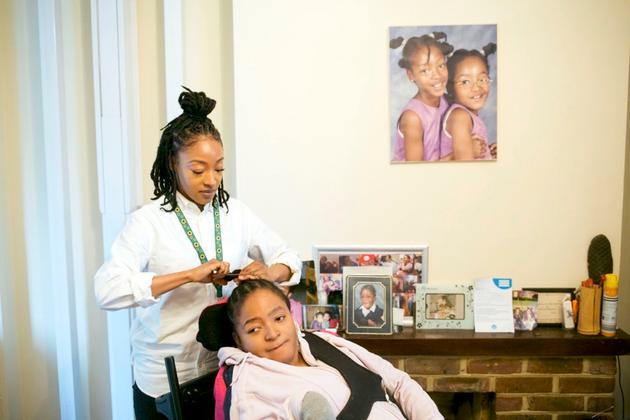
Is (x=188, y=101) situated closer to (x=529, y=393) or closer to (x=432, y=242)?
(x=432, y=242)

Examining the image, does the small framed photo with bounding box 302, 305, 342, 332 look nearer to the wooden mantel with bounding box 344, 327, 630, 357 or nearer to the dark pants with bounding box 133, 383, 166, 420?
the wooden mantel with bounding box 344, 327, 630, 357

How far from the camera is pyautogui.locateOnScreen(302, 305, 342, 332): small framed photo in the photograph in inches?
80.4

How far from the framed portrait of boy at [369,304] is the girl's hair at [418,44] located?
958 mm

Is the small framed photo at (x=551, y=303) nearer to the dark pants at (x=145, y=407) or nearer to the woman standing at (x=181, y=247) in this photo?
the woman standing at (x=181, y=247)

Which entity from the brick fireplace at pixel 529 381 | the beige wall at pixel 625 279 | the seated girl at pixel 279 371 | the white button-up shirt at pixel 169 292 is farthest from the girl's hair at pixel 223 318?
the beige wall at pixel 625 279

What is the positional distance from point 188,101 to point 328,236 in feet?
3.10

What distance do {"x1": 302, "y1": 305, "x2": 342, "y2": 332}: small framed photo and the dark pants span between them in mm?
780

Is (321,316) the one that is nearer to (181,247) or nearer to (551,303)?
(181,247)

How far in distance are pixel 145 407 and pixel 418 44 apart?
1755 millimetres

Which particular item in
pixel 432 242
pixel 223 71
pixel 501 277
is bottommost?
pixel 501 277

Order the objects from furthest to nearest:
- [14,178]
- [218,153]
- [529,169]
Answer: [529,169]
[14,178]
[218,153]

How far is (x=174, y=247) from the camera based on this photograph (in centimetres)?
136

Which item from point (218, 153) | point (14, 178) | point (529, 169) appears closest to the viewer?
point (218, 153)

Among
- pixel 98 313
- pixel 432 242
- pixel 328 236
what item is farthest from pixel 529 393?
pixel 98 313
